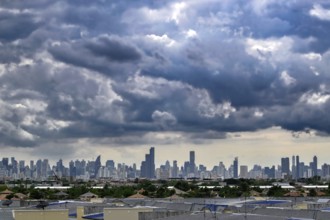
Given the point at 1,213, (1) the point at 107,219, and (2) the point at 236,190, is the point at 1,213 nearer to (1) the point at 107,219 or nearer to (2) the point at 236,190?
(1) the point at 107,219

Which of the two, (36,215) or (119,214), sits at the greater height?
(36,215)

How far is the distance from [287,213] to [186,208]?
2188 centimetres

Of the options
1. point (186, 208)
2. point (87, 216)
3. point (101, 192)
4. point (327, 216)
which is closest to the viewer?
point (327, 216)

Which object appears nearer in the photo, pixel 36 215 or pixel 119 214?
pixel 36 215

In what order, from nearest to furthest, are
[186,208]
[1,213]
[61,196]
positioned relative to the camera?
[1,213]
[186,208]
[61,196]

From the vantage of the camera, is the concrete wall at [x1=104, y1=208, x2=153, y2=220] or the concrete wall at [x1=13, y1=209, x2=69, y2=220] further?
the concrete wall at [x1=104, y1=208, x2=153, y2=220]

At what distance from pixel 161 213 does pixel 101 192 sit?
113895 millimetres

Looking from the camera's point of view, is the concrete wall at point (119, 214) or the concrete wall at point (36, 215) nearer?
the concrete wall at point (36, 215)

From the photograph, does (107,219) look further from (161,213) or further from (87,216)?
(87,216)

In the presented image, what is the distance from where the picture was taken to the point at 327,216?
5259cm

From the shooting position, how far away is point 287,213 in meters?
57.1

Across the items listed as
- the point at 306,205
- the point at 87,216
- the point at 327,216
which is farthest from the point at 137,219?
the point at 306,205

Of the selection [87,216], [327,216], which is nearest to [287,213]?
[327,216]

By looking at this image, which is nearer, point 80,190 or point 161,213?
point 161,213
